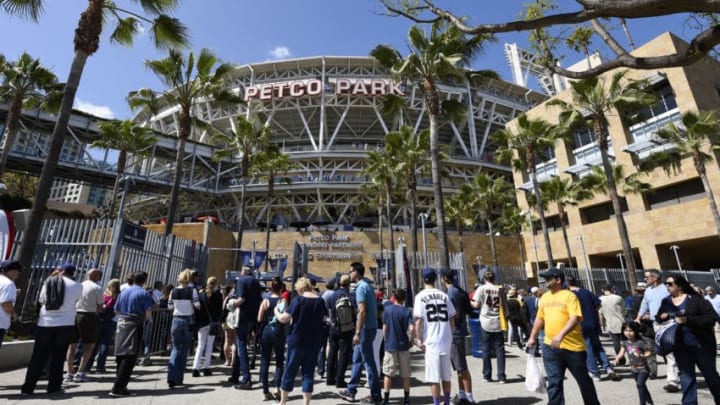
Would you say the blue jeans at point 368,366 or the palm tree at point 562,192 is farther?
the palm tree at point 562,192

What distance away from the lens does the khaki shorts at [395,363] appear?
512 centimetres

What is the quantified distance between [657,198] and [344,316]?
29482mm

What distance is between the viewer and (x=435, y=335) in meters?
4.73

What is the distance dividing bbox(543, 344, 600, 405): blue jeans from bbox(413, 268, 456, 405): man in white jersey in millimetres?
1154

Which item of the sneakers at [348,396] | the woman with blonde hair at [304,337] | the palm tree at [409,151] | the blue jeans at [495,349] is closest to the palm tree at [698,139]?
the palm tree at [409,151]

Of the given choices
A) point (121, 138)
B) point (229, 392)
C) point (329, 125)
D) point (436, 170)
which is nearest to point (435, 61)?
point (436, 170)

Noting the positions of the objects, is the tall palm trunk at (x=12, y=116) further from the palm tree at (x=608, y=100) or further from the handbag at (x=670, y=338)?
the palm tree at (x=608, y=100)

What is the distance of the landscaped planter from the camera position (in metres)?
6.81

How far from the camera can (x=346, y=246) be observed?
3000cm

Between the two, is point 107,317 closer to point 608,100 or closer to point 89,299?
point 89,299

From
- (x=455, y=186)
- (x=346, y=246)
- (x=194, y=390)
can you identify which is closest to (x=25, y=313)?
(x=194, y=390)

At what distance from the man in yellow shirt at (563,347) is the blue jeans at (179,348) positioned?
17.4 feet

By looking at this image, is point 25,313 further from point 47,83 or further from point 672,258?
point 672,258

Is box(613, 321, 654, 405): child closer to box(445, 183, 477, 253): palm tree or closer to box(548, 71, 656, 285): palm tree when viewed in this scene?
box(548, 71, 656, 285): palm tree
